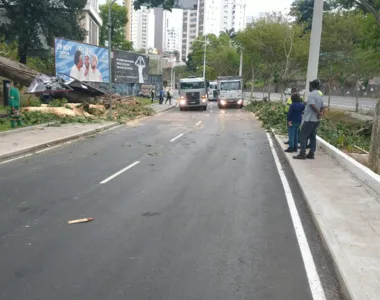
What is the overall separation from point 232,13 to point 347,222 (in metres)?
155

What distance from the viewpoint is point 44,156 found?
11.4m

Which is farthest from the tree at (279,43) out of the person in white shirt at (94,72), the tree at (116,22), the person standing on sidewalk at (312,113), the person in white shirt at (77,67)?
the tree at (116,22)

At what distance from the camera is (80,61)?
2909 centimetres

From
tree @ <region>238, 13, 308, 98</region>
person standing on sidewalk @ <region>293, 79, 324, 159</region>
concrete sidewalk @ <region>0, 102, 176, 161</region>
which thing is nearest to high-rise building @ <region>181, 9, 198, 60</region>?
tree @ <region>238, 13, 308, 98</region>

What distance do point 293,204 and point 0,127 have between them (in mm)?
12481

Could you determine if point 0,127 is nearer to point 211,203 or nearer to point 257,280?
point 211,203

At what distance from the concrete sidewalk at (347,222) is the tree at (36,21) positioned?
33.5 metres

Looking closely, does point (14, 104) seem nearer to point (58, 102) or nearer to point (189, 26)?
point (58, 102)


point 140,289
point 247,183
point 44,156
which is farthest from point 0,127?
point 140,289

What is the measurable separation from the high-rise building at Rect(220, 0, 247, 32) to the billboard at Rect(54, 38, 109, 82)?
12411cm

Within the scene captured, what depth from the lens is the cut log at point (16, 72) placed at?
21.9 metres

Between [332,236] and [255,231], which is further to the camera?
[255,231]

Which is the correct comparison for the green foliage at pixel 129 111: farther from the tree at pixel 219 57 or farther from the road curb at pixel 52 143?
the tree at pixel 219 57

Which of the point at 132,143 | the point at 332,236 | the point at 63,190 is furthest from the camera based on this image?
the point at 132,143
